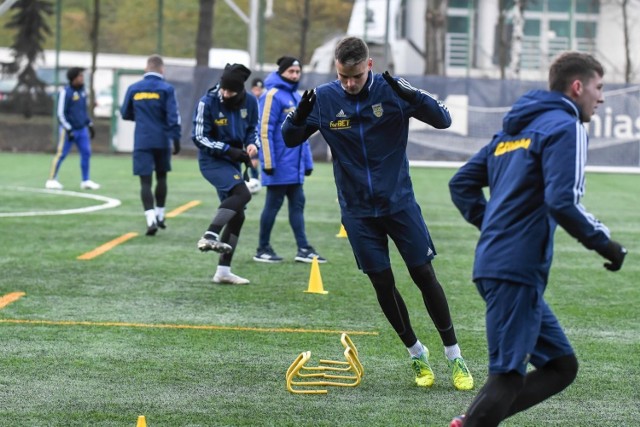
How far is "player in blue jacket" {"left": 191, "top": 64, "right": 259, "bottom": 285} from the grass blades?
0.53 meters

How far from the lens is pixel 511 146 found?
5.00 m

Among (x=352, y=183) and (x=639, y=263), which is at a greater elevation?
(x=352, y=183)

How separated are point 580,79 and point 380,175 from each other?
217 centimetres


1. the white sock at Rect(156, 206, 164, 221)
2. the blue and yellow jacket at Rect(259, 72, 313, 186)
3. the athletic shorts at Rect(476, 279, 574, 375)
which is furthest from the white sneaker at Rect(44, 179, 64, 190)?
the athletic shorts at Rect(476, 279, 574, 375)

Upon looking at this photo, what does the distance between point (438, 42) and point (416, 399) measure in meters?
35.0

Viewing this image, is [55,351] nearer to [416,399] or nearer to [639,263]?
[416,399]

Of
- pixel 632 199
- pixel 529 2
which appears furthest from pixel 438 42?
pixel 632 199

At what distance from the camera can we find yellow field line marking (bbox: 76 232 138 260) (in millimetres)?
12656

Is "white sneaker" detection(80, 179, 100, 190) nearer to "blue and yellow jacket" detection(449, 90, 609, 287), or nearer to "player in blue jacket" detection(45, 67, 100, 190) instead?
"player in blue jacket" detection(45, 67, 100, 190)

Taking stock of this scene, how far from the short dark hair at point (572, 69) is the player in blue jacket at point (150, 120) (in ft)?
32.7

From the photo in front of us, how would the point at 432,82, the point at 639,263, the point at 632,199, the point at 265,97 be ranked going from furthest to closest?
the point at 432,82
the point at 632,199
the point at 639,263
the point at 265,97

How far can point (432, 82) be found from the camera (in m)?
32.4

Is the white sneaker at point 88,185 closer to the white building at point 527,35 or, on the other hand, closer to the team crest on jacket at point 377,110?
the team crest on jacket at point 377,110

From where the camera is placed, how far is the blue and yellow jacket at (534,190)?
4719 mm
